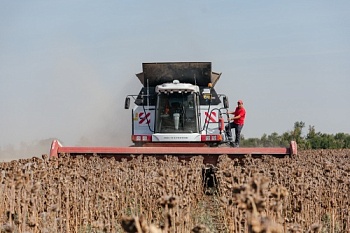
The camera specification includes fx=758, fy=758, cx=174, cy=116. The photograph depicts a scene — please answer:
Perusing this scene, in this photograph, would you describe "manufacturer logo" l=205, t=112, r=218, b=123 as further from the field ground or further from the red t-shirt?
the field ground

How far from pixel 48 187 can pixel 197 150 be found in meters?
8.20

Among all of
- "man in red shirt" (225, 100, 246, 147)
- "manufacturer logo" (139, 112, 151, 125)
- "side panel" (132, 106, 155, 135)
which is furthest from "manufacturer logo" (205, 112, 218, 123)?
"manufacturer logo" (139, 112, 151, 125)

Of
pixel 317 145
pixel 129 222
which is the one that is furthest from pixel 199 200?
pixel 317 145

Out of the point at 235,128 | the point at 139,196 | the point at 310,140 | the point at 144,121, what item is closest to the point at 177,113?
the point at 144,121

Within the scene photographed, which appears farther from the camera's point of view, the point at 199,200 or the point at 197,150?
the point at 197,150

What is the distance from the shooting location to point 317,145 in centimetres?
5666

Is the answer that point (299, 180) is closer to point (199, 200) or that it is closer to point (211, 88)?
point (199, 200)

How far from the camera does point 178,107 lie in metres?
20.3

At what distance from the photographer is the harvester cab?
19.9 m

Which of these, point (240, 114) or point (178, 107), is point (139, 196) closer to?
point (178, 107)

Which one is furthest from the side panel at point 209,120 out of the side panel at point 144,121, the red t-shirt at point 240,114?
the red t-shirt at point 240,114

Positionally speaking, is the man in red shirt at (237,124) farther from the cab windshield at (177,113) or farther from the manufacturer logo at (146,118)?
the manufacturer logo at (146,118)

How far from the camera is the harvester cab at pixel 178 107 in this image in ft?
65.3

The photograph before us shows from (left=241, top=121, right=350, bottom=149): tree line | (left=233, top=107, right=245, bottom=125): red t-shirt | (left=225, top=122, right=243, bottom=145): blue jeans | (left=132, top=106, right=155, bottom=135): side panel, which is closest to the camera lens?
(left=132, top=106, right=155, bottom=135): side panel
